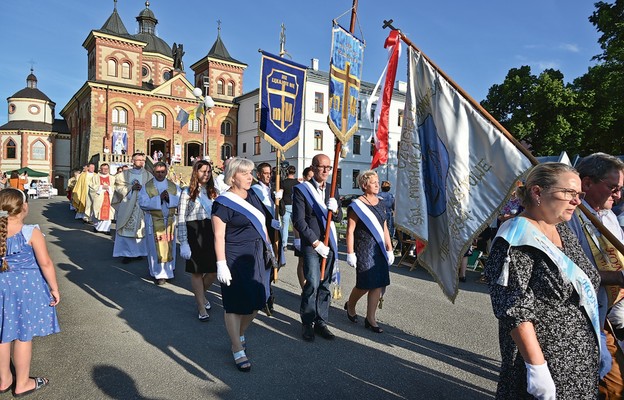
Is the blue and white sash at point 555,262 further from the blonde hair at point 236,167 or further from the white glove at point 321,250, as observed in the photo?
the blonde hair at point 236,167

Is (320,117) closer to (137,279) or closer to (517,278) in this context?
(137,279)

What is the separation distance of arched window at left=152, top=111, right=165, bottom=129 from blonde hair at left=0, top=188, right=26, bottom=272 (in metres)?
37.7

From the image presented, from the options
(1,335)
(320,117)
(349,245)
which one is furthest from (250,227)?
(320,117)

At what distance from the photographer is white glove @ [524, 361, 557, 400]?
1783 mm

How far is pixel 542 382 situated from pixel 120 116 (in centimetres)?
4004

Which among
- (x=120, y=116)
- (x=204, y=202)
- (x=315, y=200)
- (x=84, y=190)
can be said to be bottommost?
(x=84, y=190)

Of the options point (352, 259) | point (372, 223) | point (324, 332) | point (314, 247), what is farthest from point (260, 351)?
point (372, 223)

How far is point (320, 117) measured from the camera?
35.8m

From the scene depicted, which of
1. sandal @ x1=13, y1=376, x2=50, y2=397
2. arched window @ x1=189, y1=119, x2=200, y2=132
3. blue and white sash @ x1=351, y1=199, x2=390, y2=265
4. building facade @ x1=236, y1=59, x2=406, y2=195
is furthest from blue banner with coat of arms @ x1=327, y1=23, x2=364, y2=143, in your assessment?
arched window @ x1=189, y1=119, x2=200, y2=132

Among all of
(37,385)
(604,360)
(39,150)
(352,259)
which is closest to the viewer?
(604,360)

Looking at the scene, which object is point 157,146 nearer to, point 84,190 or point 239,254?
point 84,190

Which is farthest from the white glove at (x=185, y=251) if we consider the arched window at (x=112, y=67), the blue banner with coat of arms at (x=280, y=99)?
the arched window at (x=112, y=67)

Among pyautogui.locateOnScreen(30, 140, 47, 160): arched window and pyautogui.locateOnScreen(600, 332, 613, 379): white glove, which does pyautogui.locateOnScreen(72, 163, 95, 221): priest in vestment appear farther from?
pyautogui.locateOnScreen(30, 140, 47, 160): arched window

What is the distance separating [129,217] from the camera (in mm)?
7914
